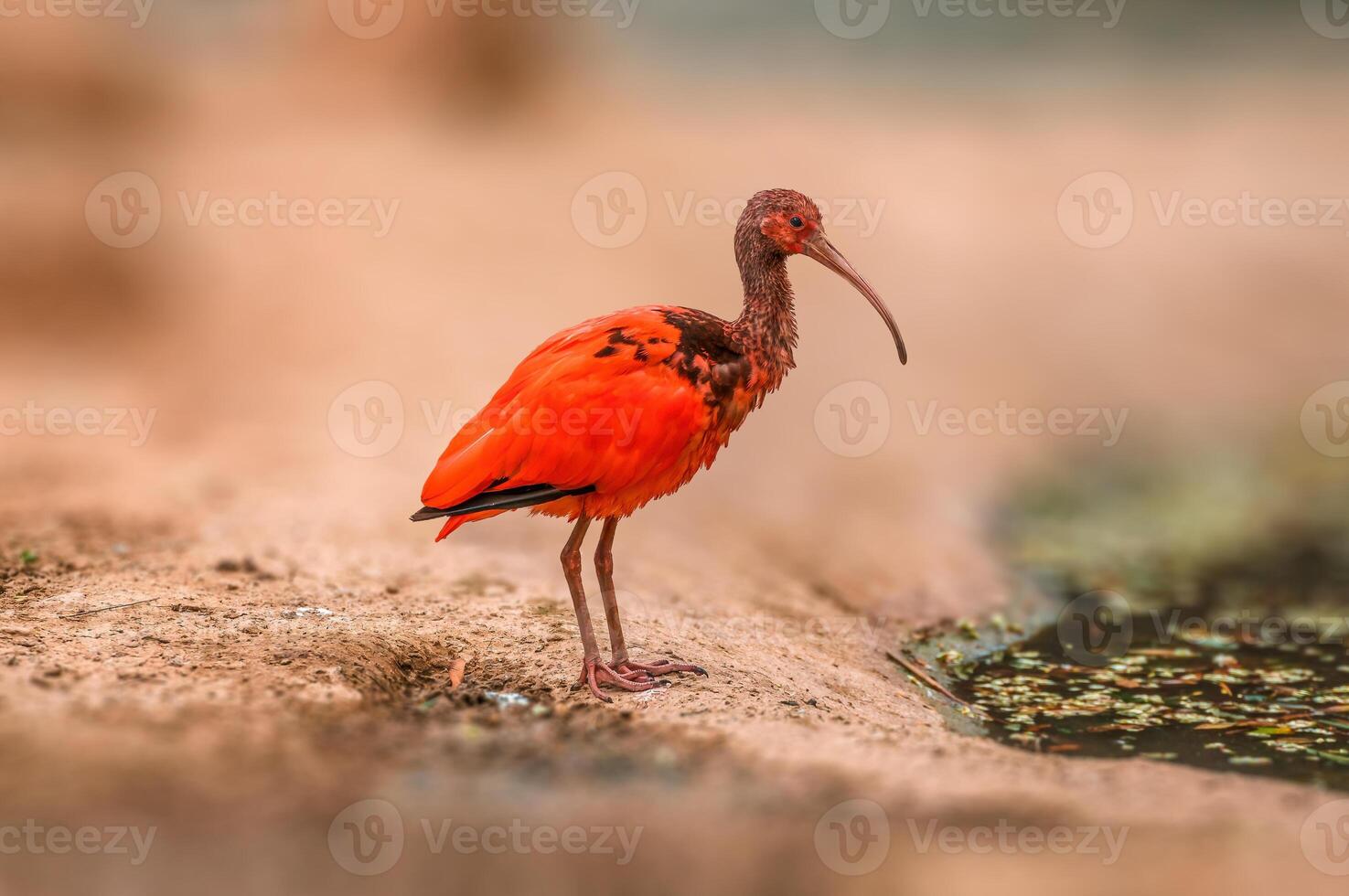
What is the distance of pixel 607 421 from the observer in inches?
239

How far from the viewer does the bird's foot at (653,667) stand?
6.64 metres

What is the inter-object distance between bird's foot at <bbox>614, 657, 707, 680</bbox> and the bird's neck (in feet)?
5.06

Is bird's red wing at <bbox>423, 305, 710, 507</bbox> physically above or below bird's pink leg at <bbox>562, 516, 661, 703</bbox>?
above

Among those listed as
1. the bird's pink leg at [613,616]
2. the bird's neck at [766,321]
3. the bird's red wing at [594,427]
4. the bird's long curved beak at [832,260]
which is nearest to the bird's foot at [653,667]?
the bird's pink leg at [613,616]

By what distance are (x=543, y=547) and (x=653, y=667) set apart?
10.2 ft

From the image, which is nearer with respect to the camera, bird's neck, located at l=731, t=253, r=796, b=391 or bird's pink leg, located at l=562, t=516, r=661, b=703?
bird's pink leg, located at l=562, t=516, r=661, b=703

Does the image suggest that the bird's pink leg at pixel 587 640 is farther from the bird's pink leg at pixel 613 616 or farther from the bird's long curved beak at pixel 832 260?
the bird's long curved beak at pixel 832 260

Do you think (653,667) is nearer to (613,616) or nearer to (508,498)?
(613,616)

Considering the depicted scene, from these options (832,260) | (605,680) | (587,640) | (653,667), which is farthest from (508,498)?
(832,260)

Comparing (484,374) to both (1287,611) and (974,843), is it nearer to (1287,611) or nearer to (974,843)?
(1287,611)

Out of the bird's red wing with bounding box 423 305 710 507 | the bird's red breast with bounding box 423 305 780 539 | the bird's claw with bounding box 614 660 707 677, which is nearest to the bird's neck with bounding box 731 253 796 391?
the bird's red breast with bounding box 423 305 780 539

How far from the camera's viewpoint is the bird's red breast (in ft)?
20.0

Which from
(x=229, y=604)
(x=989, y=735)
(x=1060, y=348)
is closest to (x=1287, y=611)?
(x=989, y=735)

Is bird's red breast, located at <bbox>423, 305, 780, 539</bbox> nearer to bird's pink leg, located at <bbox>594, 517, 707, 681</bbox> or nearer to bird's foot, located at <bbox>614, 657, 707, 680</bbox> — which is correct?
bird's pink leg, located at <bbox>594, 517, 707, 681</bbox>
